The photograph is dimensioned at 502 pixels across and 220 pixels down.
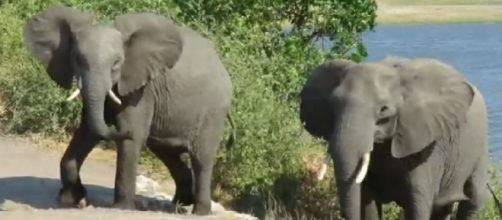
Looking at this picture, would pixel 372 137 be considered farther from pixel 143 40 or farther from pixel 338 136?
pixel 143 40

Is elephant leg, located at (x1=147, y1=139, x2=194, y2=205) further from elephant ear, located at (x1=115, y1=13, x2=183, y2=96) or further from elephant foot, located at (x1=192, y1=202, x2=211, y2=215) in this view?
elephant ear, located at (x1=115, y1=13, x2=183, y2=96)

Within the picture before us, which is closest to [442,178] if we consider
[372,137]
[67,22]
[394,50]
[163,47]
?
[372,137]

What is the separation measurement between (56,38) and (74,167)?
3.48ft

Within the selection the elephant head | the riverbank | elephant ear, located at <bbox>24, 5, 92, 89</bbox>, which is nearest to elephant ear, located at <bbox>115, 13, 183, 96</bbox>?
the elephant head

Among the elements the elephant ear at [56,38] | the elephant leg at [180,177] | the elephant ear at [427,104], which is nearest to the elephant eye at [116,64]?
the elephant ear at [56,38]

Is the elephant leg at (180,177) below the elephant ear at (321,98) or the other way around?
below

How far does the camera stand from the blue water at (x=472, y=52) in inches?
917

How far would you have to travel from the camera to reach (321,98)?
34.7 ft

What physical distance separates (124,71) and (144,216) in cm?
124

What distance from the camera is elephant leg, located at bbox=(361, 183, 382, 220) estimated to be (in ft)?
35.4

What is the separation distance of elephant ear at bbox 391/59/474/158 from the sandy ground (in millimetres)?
1810

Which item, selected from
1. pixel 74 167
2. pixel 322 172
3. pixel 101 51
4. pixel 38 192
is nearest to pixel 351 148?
pixel 101 51

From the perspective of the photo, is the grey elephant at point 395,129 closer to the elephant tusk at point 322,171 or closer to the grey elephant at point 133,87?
the grey elephant at point 133,87

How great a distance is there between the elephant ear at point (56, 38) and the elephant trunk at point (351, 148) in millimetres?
2303
